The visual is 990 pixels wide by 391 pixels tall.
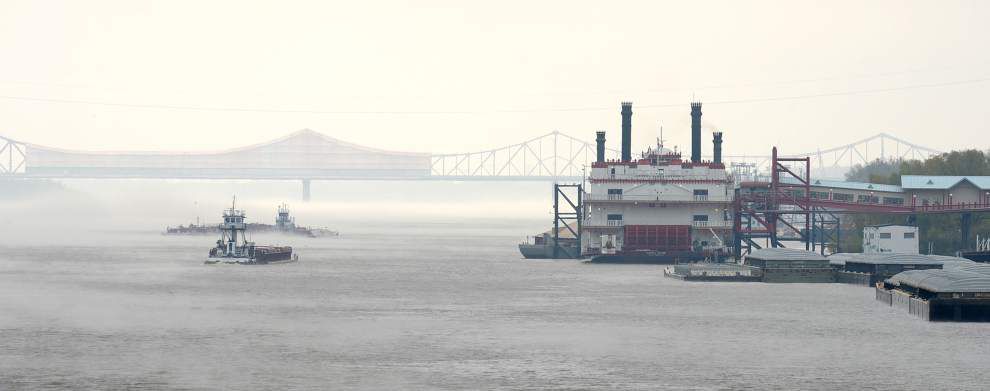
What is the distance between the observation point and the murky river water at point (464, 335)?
68562 millimetres

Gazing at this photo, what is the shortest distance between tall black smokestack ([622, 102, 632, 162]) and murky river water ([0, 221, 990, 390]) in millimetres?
33164

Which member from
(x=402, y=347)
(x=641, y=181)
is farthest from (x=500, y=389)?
(x=641, y=181)

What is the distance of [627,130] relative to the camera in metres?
167

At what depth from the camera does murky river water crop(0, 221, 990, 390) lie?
225ft

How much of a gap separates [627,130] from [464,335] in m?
84.5

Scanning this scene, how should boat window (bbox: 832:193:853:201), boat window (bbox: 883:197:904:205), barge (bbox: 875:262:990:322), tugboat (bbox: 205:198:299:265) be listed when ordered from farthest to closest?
boat window (bbox: 832:193:853:201), boat window (bbox: 883:197:904:205), tugboat (bbox: 205:198:299:265), barge (bbox: 875:262:990:322)

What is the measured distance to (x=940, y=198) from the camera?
163 m

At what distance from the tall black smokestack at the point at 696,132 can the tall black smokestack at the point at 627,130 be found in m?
6.63

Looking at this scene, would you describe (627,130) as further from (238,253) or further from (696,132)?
(238,253)

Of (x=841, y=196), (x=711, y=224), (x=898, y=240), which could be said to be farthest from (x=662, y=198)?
(x=841, y=196)

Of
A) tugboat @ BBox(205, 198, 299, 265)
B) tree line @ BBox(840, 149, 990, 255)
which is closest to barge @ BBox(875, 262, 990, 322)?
tree line @ BBox(840, 149, 990, 255)

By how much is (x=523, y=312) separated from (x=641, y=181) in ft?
186

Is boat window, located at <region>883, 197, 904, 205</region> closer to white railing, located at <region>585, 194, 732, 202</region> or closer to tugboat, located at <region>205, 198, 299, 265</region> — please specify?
white railing, located at <region>585, 194, 732, 202</region>

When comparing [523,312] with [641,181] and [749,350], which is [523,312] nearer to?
[749,350]
